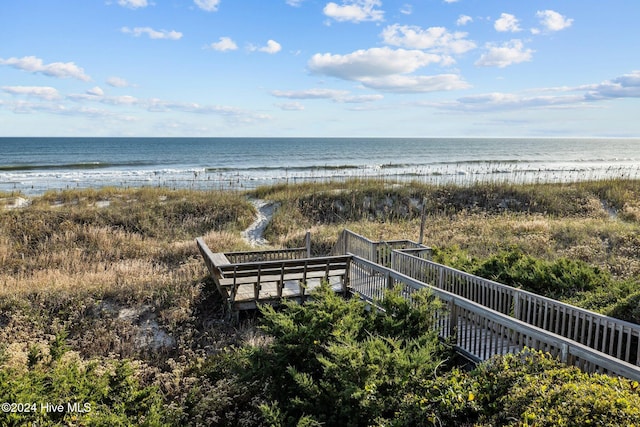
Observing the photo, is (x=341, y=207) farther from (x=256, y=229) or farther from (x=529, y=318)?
(x=529, y=318)

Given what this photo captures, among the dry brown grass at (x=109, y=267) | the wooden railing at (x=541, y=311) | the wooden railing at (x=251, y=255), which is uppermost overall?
the wooden railing at (x=541, y=311)

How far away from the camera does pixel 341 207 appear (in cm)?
2222

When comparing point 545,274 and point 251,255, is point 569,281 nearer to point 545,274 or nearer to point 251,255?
point 545,274

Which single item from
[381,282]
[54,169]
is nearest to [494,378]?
[381,282]

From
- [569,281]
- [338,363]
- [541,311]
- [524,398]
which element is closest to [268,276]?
[338,363]

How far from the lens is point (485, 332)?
6359 millimetres

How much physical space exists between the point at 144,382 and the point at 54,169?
157 ft

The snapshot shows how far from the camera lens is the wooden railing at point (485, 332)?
4852 millimetres

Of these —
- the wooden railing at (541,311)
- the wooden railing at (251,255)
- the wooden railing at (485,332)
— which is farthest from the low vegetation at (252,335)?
the wooden railing at (251,255)

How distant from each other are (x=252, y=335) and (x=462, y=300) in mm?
4095

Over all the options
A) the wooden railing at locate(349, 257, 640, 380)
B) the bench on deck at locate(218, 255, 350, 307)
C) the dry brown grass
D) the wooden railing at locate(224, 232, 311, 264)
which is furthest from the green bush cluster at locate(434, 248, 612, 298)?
the dry brown grass

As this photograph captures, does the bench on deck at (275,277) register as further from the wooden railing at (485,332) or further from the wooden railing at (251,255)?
the wooden railing at (251,255)

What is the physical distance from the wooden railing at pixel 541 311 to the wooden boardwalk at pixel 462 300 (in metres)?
0.01

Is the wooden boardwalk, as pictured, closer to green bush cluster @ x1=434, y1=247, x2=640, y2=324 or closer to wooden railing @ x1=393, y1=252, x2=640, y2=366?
wooden railing @ x1=393, y1=252, x2=640, y2=366
